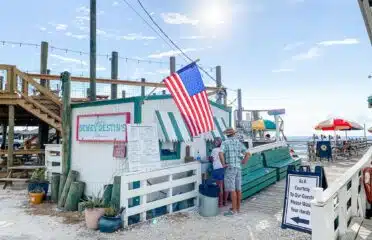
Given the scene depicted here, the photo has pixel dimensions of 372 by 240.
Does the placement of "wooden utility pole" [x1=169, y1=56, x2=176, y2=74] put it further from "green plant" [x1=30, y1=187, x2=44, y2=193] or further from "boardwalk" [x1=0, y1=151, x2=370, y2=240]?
"boardwalk" [x1=0, y1=151, x2=370, y2=240]

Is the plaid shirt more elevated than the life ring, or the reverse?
the plaid shirt

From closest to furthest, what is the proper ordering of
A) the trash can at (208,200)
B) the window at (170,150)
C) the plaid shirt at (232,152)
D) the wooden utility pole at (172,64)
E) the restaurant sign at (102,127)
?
the trash can at (208,200)
the plaid shirt at (232,152)
the restaurant sign at (102,127)
the window at (170,150)
the wooden utility pole at (172,64)

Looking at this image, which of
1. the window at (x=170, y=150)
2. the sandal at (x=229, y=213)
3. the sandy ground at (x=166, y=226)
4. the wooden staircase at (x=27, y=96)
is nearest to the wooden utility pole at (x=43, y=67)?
the wooden staircase at (x=27, y=96)

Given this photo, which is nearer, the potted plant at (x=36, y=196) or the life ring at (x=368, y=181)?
the life ring at (x=368, y=181)

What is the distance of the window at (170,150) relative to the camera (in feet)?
27.5

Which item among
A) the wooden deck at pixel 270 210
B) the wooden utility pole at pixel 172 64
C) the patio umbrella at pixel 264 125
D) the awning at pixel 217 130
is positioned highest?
the wooden utility pole at pixel 172 64

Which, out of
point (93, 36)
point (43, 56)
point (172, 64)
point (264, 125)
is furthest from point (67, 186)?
point (264, 125)

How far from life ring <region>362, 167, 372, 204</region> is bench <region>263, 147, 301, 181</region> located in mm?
4366

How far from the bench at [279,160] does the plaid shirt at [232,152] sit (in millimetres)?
3694

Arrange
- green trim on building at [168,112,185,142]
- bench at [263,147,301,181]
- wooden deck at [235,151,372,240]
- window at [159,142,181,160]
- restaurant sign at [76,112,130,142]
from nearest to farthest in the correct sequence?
wooden deck at [235,151,372,240], restaurant sign at [76,112,130,142], window at [159,142,181,160], green trim on building at [168,112,185,142], bench at [263,147,301,181]

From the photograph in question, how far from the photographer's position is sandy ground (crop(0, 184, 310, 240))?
593 cm

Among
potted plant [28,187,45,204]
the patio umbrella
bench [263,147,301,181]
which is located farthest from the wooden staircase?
the patio umbrella

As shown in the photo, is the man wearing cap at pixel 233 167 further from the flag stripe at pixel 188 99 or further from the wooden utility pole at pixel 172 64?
the wooden utility pole at pixel 172 64

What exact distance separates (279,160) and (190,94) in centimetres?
617
